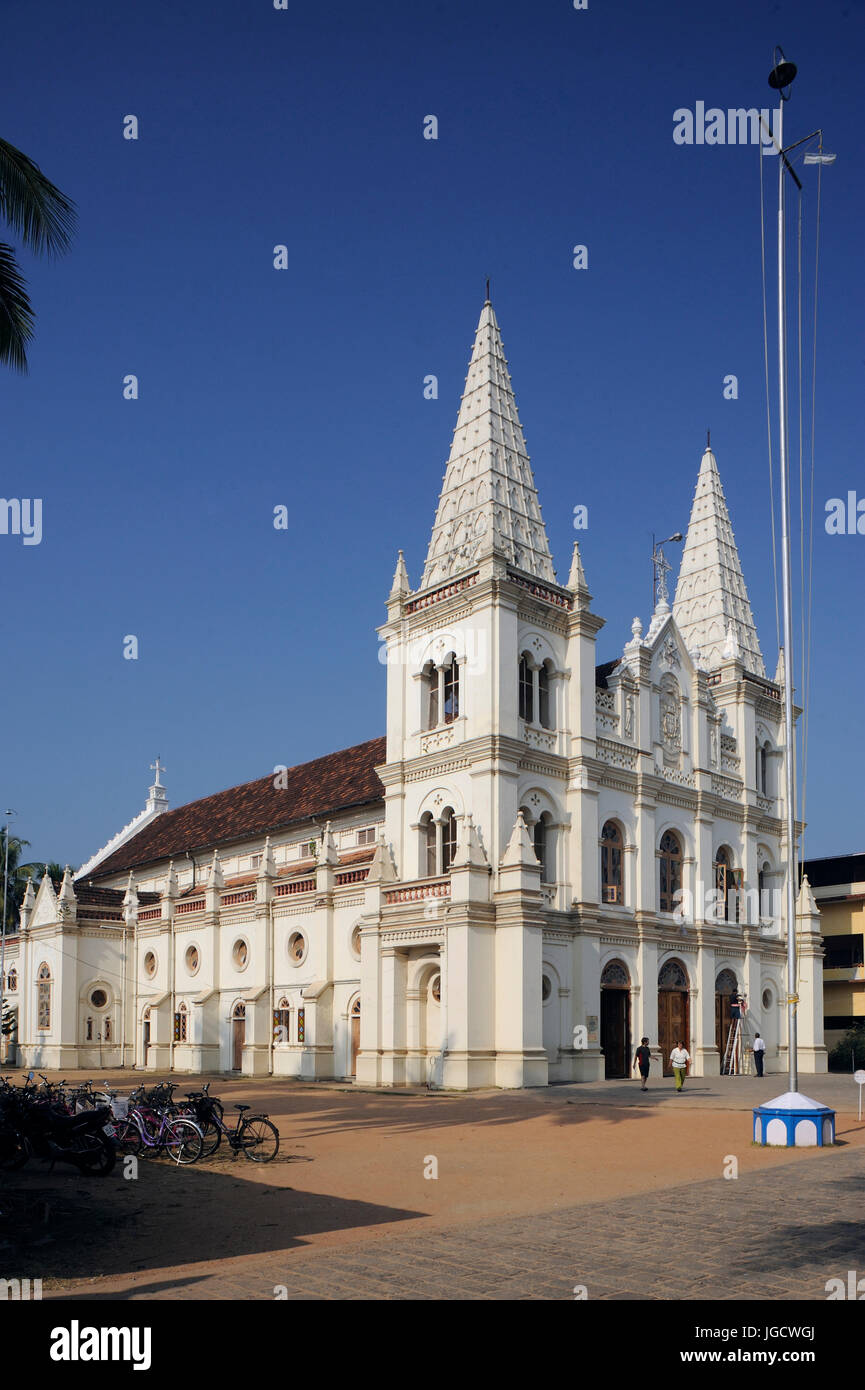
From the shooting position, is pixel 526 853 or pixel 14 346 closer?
pixel 14 346

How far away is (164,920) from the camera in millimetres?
50281

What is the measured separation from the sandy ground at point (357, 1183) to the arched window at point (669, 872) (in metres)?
14.0

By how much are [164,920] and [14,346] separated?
3711cm

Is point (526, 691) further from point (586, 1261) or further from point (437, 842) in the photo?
point (586, 1261)

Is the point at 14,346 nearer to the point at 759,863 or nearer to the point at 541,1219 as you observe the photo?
the point at 541,1219

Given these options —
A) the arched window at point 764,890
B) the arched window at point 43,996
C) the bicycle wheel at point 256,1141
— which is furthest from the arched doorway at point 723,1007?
the arched window at point 43,996

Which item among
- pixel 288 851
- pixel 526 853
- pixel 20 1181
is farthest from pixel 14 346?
pixel 288 851

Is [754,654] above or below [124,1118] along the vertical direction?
above

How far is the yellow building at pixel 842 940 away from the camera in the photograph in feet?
177

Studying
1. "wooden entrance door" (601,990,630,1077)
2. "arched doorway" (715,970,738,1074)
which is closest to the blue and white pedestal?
"wooden entrance door" (601,990,630,1077)

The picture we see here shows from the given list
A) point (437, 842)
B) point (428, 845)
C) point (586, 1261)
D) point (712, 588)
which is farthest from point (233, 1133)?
point (712, 588)

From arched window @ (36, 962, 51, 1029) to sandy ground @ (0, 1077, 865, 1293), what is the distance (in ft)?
95.6
